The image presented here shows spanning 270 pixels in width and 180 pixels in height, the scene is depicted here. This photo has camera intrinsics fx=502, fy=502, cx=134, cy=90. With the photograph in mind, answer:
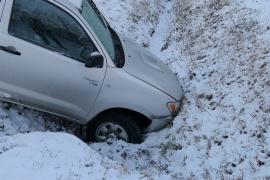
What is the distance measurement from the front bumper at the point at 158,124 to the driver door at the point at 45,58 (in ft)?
3.64

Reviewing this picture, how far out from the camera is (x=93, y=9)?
805 centimetres

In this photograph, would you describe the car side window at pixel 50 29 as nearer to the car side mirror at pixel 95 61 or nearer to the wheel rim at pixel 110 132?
the car side mirror at pixel 95 61

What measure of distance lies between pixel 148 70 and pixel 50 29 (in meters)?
1.75

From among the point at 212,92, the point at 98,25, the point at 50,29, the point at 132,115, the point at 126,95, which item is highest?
the point at 98,25

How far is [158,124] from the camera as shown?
795cm

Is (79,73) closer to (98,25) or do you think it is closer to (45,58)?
(45,58)

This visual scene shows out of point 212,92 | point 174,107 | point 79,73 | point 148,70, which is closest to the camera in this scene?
point 79,73

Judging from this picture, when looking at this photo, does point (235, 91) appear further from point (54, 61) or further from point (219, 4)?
point (219, 4)

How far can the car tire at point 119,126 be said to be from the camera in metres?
7.63

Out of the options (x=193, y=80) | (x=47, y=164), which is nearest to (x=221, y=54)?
(x=193, y=80)

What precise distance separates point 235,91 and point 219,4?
4.26 meters

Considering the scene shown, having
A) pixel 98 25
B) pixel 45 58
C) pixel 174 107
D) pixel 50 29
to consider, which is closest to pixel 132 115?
pixel 174 107

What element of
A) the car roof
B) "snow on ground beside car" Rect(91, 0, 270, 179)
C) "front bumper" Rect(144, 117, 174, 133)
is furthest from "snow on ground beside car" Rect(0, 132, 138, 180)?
the car roof

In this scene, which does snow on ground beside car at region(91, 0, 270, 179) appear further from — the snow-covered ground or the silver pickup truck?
the silver pickup truck
